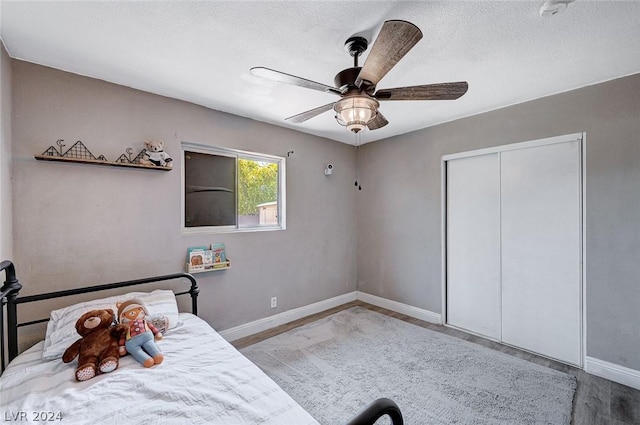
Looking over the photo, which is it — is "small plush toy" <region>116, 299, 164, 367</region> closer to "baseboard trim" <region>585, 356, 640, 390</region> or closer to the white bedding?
the white bedding

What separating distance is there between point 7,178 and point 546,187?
434 cm

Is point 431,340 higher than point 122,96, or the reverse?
point 122,96

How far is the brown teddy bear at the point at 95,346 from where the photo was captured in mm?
1453

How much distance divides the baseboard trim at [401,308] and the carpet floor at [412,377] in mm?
334

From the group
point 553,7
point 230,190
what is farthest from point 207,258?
point 553,7

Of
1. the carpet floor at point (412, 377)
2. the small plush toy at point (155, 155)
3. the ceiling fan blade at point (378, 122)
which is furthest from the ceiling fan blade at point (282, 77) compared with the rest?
the carpet floor at point (412, 377)

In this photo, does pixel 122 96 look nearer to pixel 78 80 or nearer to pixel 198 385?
pixel 78 80

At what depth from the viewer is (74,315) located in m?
1.84

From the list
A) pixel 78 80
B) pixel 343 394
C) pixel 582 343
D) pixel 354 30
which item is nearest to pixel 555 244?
pixel 582 343

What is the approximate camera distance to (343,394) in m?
2.13

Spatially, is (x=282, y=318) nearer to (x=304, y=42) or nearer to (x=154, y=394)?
(x=154, y=394)

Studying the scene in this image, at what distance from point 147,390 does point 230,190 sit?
2090mm

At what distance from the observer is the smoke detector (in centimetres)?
142

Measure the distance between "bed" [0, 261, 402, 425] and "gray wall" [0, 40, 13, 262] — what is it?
0.90 ft
